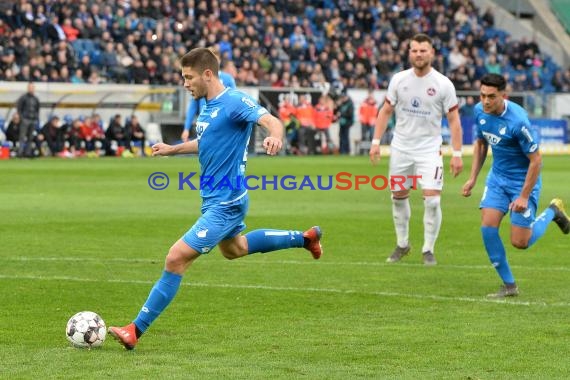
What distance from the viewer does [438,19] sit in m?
53.0

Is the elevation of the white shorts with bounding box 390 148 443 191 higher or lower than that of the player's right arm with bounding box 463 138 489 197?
lower

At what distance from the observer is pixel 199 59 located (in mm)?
8484

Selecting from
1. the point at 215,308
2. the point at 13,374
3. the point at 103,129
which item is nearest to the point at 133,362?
the point at 13,374

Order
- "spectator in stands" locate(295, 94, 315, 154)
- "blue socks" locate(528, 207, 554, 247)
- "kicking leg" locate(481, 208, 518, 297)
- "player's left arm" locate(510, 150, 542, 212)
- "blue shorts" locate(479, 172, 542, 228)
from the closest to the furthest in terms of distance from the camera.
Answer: "player's left arm" locate(510, 150, 542, 212) < "kicking leg" locate(481, 208, 518, 297) < "blue shorts" locate(479, 172, 542, 228) < "blue socks" locate(528, 207, 554, 247) < "spectator in stands" locate(295, 94, 315, 154)

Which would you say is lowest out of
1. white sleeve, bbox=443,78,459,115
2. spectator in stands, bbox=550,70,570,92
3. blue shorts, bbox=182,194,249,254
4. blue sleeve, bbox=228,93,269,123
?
spectator in stands, bbox=550,70,570,92

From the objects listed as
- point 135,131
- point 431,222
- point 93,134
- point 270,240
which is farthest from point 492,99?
point 135,131

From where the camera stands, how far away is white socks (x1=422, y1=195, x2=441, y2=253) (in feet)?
45.0

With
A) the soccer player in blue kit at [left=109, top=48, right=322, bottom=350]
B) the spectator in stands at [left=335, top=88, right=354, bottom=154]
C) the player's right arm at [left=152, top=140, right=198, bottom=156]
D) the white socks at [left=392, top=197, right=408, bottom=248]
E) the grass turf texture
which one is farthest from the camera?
the spectator in stands at [left=335, top=88, right=354, bottom=154]

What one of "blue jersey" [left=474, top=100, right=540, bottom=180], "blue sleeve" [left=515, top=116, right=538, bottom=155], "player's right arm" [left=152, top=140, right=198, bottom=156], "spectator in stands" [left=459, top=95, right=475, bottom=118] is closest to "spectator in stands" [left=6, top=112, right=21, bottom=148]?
"spectator in stands" [left=459, top=95, right=475, bottom=118]

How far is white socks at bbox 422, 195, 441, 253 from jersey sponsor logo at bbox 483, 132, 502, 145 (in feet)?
8.56

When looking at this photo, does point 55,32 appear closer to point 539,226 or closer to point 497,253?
point 539,226

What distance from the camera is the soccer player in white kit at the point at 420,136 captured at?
13742mm

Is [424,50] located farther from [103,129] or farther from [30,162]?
[103,129]

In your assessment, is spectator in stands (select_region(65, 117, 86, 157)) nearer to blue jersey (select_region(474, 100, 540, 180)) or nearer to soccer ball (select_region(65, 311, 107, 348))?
blue jersey (select_region(474, 100, 540, 180))
